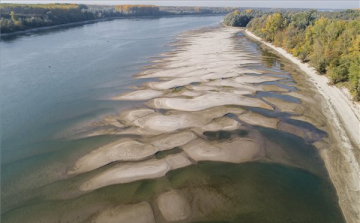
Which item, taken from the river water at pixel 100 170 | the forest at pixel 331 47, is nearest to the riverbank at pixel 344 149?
the river water at pixel 100 170

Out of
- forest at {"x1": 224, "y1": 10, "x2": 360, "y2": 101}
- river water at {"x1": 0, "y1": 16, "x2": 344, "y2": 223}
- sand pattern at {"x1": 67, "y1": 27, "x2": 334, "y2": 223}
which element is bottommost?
river water at {"x1": 0, "y1": 16, "x2": 344, "y2": 223}

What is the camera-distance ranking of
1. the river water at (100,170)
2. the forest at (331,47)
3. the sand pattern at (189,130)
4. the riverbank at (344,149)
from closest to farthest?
1. the river water at (100,170)
2. the riverbank at (344,149)
3. the sand pattern at (189,130)
4. the forest at (331,47)

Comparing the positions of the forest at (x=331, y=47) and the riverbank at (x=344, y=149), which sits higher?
the forest at (x=331, y=47)

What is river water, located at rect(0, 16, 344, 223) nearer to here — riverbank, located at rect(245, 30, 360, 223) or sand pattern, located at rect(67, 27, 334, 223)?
sand pattern, located at rect(67, 27, 334, 223)

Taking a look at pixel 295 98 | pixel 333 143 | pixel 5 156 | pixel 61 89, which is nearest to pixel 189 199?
pixel 333 143

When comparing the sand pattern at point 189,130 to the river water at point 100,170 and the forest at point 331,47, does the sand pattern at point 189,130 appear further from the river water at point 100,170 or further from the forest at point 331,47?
the forest at point 331,47

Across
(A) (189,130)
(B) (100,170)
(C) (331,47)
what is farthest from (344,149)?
(C) (331,47)

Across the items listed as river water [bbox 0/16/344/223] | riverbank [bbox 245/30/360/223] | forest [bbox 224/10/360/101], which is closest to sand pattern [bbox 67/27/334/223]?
river water [bbox 0/16/344/223]

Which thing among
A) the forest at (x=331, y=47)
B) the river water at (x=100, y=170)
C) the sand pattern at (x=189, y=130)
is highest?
the forest at (x=331, y=47)

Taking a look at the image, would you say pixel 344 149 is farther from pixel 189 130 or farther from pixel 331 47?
pixel 331 47

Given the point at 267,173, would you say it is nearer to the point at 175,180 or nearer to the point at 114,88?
the point at 175,180
